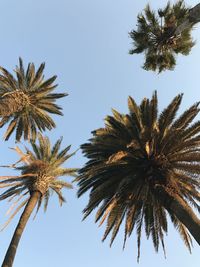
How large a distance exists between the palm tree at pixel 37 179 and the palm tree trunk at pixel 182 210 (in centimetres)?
860

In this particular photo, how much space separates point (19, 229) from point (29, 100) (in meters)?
9.56

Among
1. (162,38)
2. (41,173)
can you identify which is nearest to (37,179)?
(41,173)

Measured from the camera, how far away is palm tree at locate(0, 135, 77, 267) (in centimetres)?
2316

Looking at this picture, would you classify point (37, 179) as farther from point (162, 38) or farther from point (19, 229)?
point (162, 38)

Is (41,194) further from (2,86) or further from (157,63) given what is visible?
(157,63)

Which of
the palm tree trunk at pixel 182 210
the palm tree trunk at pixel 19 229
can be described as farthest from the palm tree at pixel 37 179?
the palm tree trunk at pixel 182 210

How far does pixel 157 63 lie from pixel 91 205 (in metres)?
7.89

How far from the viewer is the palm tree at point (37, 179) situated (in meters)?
23.2

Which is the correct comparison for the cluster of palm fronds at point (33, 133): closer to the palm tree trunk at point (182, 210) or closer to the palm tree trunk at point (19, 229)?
the palm tree trunk at point (19, 229)

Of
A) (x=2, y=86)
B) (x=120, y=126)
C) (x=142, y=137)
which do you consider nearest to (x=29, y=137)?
(x=2, y=86)

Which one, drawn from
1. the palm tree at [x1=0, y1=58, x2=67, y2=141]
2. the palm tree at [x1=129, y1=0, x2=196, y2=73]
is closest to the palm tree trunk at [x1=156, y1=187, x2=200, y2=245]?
the palm tree at [x1=129, y1=0, x2=196, y2=73]

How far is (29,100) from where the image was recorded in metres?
27.6

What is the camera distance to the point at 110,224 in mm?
18172

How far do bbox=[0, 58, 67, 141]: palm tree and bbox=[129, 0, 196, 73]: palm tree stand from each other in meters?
Result: 10.1
